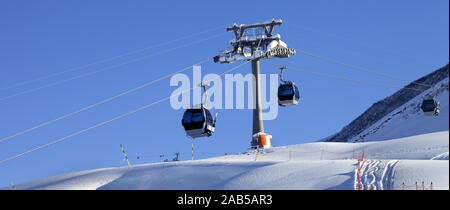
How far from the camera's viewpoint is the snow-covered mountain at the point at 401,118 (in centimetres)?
9325

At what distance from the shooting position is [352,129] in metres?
133

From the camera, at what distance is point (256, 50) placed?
65188 millimetres

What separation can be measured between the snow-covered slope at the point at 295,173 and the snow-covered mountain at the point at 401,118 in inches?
1112

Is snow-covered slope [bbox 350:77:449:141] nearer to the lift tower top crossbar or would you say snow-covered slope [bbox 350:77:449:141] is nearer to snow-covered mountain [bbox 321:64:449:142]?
snow-covered mountain [bbox 321:64:449:142]

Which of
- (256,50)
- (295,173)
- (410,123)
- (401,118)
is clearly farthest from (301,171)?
(401,118)

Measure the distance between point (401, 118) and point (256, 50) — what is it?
4942 cm

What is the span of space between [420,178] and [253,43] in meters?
36.7

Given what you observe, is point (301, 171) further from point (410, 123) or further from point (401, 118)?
point (401, 118)

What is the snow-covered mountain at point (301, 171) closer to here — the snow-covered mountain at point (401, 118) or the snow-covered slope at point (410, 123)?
the snow-covered mountain at point (401, 118)

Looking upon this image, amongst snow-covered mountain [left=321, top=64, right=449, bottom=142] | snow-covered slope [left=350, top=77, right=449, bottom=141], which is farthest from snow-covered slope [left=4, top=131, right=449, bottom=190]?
snow-covered slope [left=350, top=77, right=449, bottom=141]

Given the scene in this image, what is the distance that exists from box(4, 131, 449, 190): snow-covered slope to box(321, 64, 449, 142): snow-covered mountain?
92.7ft
